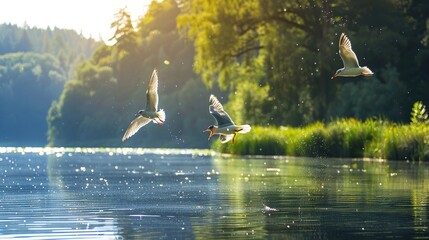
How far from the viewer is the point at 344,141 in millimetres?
48469

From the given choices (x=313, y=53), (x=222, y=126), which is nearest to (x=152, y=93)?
(x=222, y=126)

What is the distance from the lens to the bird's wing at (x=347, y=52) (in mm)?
25594

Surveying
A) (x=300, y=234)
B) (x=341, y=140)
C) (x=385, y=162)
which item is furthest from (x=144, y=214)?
(x=341, y=140)

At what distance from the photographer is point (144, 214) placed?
766 inches

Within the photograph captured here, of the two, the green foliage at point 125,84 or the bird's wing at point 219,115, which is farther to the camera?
the green foliage at point 125,84

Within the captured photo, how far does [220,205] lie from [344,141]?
2774cm

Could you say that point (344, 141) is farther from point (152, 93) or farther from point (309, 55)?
point (152, 93)

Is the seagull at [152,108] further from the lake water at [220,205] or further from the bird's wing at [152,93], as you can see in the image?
the lake water at [220,205]

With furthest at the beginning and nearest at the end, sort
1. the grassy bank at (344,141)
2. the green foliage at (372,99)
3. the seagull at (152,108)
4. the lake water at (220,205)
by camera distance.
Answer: the green foliage at (372,99) < the grassy bank at (344,141) < the seagull at (152,108) < the lake water at (220,205)

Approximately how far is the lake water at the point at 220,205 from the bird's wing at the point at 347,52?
305 centimetres

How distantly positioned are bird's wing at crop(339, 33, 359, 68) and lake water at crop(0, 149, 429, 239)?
3.05 metres

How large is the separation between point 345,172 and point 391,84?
27289mm

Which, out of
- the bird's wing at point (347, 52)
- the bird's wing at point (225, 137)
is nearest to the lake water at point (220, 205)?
the bird's wing at point (225, 137)

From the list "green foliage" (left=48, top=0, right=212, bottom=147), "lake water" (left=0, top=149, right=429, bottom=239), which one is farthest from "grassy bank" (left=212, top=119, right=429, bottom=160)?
"green foliage" (left=48, top=0, right=212, bottom=147)
